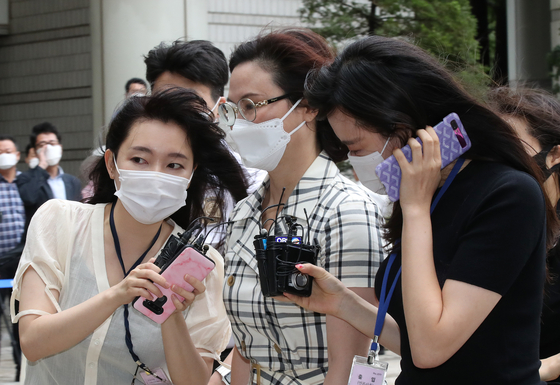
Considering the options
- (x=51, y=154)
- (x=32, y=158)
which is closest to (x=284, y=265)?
(x=51, y=154)

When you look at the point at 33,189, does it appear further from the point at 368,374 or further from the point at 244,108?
the point at 368,374

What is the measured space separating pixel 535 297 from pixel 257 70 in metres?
1.33

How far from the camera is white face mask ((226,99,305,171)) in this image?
2504mm

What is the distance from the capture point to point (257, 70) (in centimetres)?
253

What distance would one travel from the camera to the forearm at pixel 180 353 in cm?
244

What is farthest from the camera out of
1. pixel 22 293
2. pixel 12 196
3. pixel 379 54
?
pixel 12 196

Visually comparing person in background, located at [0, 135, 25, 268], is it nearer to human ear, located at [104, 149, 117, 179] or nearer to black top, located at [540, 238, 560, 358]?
human ear, located at [104, 149, 117, 179]

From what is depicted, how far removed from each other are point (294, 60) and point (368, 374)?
3.92ft

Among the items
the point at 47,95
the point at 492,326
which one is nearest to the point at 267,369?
the point at 492,326

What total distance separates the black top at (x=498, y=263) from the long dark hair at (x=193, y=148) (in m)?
1.30

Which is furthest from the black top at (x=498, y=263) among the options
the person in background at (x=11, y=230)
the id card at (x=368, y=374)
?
the person in background at (x=11, y=230)

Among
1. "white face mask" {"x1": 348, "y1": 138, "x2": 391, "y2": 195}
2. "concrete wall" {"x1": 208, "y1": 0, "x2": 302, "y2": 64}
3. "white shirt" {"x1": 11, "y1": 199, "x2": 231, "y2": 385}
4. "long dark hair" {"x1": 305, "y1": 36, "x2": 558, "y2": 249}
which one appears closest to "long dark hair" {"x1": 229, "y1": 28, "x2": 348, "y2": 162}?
"white face mask" {"x1": 348, "y1": 138, "x2": 391, "y2": 195}

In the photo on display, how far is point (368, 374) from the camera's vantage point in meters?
1.92

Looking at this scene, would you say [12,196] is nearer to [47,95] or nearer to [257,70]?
[257,70]
